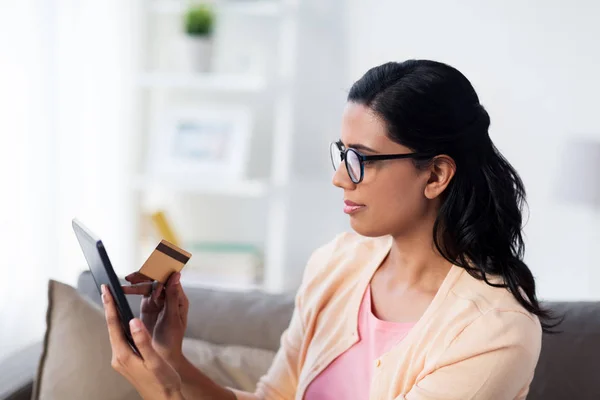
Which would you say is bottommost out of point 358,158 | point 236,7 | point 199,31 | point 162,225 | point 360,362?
point 162,225

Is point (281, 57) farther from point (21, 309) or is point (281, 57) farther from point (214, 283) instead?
point (21, 309)

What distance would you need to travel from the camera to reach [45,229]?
2693 mm

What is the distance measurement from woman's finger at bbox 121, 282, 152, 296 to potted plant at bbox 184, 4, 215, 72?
6.75ft

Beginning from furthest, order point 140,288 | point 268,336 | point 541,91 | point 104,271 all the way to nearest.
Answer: point 541,91, point 268,336, point 140,288, point 104,271

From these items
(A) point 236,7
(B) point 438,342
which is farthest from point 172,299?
(A) point 236,7

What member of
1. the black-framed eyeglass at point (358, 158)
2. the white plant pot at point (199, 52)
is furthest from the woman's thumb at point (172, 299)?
the white plant pot at point (199, 52)

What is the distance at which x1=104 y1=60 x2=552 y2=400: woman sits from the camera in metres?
1.32

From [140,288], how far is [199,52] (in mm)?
2075

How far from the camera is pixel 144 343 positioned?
4.16 feet

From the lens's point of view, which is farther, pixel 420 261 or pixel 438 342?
pixel 420 261

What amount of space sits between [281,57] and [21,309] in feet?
5.48

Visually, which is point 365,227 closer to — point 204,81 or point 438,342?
point 438,342

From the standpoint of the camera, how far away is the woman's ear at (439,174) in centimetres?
140

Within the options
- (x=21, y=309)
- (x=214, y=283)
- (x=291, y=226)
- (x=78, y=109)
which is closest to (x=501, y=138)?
(x=291, y=226)
